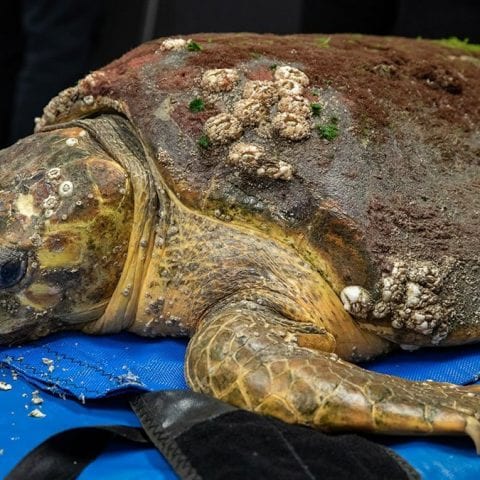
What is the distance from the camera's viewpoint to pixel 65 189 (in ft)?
4.38

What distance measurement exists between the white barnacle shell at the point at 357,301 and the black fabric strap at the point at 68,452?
438 mm

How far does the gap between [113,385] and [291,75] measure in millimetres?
687

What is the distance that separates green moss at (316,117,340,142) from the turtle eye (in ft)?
1.97

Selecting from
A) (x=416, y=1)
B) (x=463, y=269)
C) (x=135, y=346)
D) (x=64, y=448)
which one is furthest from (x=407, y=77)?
(x=416, y=1)

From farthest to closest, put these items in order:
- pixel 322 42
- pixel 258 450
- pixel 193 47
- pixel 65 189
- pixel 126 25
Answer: pixel 126 25, pixel 322 42, pixel 193 47, pixel 65 189, pixel 258 450

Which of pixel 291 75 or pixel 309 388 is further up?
pixel 291 75

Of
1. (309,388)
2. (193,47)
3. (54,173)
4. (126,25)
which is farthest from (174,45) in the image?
(126,25)

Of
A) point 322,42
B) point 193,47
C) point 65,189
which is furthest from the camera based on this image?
point 322,42

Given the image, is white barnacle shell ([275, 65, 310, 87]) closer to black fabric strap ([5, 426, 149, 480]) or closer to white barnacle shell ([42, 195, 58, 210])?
white barnacle shell ([42, 195, 58, 210])

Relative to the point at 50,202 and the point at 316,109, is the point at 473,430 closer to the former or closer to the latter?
the point at 316,109

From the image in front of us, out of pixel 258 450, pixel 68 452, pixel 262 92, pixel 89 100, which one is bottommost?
pixel 68 452

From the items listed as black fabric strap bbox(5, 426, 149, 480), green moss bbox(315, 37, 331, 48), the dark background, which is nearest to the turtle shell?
green moss bbox(315, 37, 331, 48)

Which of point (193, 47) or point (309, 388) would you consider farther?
point (193, 47)

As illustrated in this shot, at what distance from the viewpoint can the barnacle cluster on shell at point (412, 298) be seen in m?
1.31
